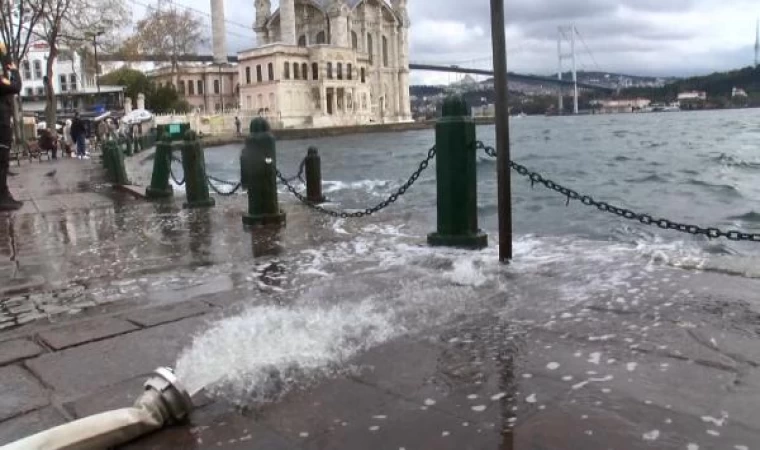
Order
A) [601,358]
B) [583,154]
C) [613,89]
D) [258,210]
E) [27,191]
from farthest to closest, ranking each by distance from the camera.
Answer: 1. [613,89]
2. [583,154]
3. [27,191]
4. [258,210]
5. [601,358]

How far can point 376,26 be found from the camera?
126 m

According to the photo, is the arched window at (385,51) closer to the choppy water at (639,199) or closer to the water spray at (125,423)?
the choppy water at (639,199)

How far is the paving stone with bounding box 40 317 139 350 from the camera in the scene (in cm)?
402

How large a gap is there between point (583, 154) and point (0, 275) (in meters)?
31.6

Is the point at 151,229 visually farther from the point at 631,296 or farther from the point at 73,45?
the point at 73,45

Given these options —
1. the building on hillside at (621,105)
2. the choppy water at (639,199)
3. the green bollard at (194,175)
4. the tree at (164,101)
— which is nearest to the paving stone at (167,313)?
the choppy water at (639,199)

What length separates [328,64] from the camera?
107m

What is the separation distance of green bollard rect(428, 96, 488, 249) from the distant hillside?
124857 mm

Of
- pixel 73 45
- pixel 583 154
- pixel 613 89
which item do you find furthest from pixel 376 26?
pixel 583 154

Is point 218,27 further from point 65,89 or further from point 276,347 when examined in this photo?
point 276,347

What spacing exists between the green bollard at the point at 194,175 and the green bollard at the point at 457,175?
554 cm

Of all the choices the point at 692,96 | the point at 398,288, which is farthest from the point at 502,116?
the point at 692,96

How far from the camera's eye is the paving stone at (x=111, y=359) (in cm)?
337

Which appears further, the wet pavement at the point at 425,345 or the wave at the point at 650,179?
the wave at the point at 650,179
